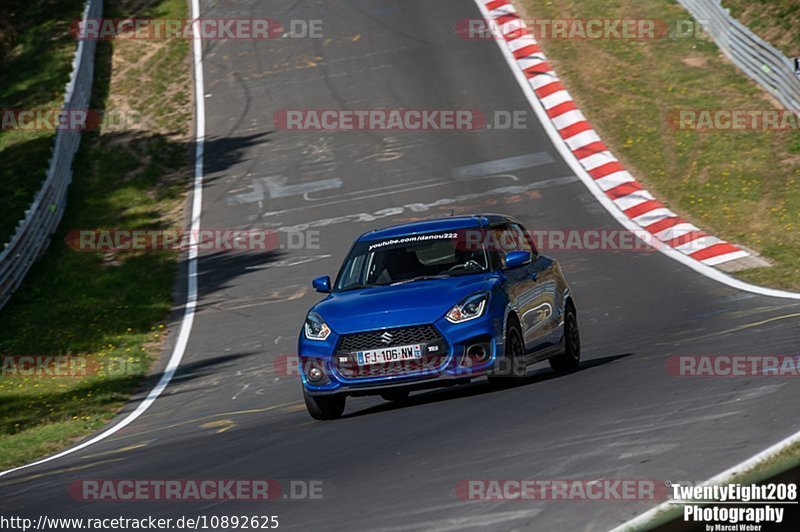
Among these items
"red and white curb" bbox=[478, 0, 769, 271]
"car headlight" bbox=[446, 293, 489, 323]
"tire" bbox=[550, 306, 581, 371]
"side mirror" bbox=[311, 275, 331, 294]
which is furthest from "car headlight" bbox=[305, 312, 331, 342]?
"red and white curb" bbox=[478, 0, 769, 271]

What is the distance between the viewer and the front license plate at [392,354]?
454 inches

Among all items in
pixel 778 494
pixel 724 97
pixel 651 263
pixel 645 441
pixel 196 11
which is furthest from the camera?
pixel 196 11

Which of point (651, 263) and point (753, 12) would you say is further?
point (753, 12)

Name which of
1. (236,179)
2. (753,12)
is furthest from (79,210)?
(753,12)

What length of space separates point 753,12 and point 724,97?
4.68 meters

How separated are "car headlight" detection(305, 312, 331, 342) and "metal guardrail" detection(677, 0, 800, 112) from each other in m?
16.3

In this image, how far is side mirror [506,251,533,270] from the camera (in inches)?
493

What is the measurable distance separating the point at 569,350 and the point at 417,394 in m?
1.70

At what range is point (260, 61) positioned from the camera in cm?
3422

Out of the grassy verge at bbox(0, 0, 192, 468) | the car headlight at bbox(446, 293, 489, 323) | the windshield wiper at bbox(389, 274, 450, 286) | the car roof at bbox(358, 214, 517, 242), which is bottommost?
the grassy verge at bbox(0, 0, 192, 468)

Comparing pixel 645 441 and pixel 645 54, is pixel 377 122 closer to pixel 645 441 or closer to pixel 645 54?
pixel 645 54

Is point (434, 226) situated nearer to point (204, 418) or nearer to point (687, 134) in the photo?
point (204, 418)

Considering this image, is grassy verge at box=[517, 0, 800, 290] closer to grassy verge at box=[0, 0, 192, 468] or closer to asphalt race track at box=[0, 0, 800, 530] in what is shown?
asphalt race track at box=[0, 0, 800, 530]

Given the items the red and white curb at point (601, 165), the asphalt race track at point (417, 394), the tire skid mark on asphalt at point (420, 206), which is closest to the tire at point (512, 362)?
the asphalt race track at point (417, 394)
